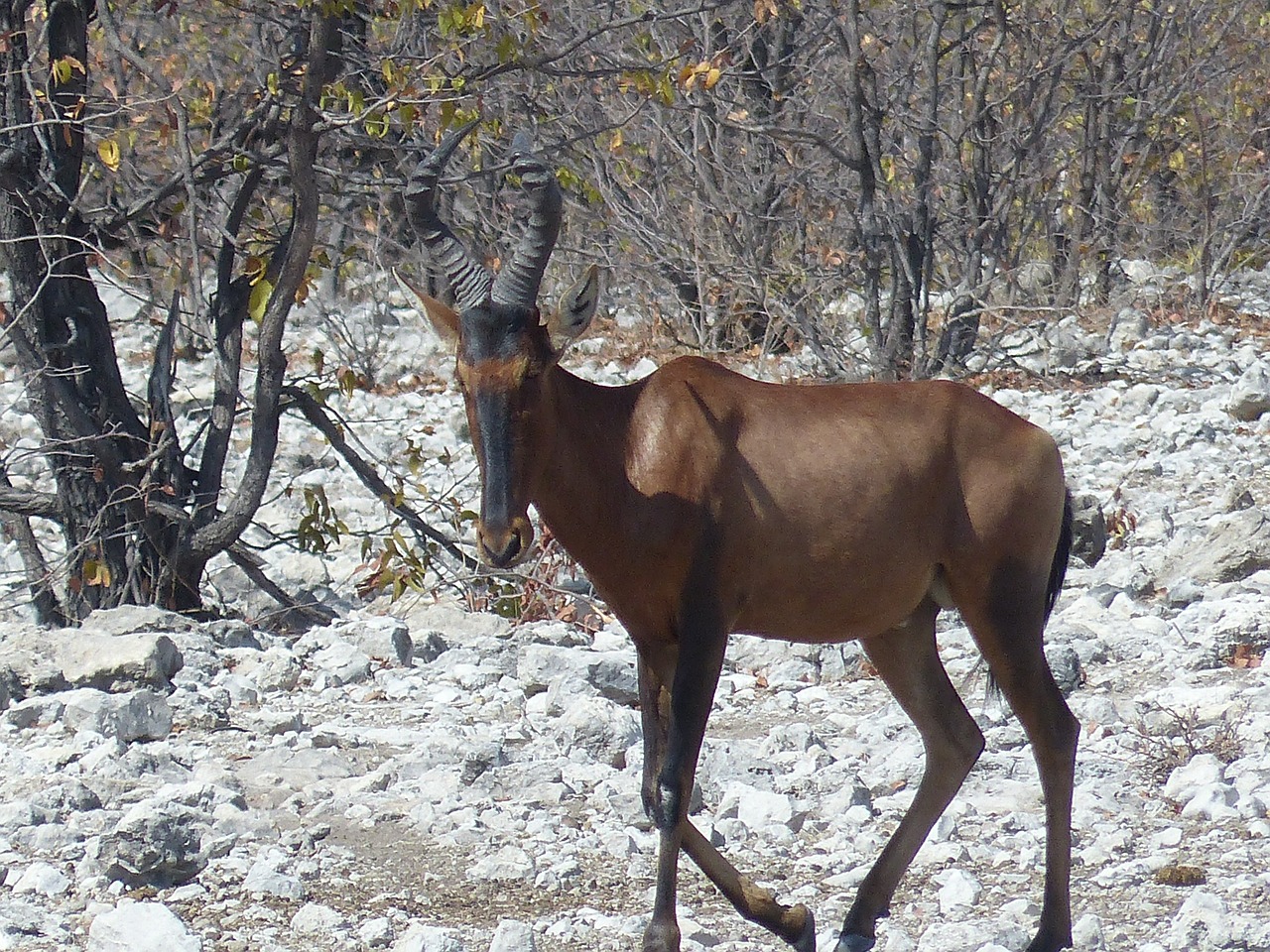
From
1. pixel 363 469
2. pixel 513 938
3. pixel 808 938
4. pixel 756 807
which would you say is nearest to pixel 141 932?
pixel 513 938

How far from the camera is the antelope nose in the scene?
5.30m

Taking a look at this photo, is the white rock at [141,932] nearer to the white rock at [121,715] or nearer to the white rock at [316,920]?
the white rock at [316,920]

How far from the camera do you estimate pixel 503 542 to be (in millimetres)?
5309

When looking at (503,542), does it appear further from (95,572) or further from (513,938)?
(95,572)

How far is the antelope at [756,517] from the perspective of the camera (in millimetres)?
5633

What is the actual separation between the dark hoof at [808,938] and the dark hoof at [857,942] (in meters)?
0.09

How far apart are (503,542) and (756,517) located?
98 cm

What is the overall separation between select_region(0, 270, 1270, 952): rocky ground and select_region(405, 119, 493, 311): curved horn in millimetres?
1970

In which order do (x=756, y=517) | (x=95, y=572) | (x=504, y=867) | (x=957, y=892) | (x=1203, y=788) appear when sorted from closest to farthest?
(x=756, y=517)
(x=957, y=892)
(x=504, y=867)
(x=1203, y=788)
(x=95, y=572)

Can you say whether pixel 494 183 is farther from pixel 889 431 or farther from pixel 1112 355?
pixel 889 431

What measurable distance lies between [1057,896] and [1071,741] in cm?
57

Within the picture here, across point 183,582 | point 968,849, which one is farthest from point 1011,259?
point 968,849

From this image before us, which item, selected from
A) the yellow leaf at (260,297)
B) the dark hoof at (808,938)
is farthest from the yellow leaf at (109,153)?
the dark hoof at (808,938)

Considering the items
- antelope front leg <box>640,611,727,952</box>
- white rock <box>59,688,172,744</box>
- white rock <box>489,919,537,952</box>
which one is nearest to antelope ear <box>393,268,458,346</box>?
antelope front leg <box>640,611,727,952</box>
